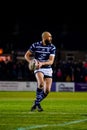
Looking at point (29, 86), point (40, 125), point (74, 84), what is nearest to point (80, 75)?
point (74, 84)

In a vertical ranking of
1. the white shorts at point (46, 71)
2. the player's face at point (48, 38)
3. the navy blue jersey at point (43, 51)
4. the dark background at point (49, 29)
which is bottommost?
the white shorts at point (46, 71)

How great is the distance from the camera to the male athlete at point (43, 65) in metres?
14.0

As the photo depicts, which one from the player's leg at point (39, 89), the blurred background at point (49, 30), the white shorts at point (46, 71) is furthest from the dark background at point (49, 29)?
the player's leg at point (39, 89)

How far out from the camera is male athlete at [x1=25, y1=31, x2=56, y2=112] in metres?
14.0

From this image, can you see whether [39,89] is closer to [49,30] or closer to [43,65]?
[43,65]

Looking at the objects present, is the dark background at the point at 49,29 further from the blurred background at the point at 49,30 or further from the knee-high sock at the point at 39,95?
the knee-high sock at the point at 39,95

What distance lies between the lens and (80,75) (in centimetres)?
3416

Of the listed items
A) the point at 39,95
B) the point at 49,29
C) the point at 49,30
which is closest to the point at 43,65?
the point at 39,95

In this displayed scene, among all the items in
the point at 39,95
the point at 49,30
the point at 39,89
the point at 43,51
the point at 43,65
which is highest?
the point at 49,30

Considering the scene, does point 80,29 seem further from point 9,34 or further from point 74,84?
point 74,84

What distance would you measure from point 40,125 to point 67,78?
81.7 feet

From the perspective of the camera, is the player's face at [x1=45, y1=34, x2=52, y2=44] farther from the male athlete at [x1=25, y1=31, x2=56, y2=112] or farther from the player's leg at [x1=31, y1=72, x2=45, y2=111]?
the player's leg at [x1=31, y1=72, x2=45, y2=111]

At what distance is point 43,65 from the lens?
46.3 feet

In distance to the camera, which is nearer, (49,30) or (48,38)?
(48,38)
